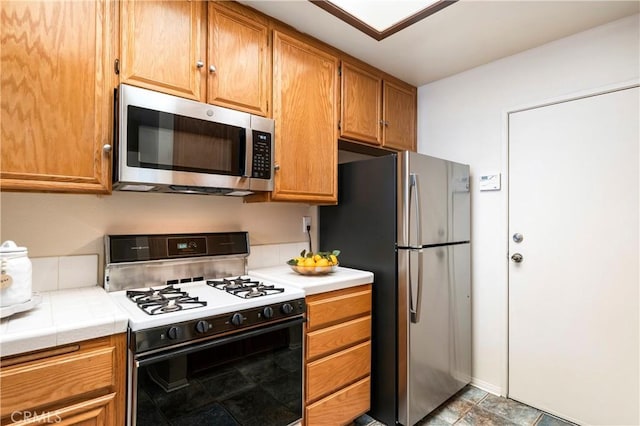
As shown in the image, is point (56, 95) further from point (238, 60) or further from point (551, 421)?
point (551, 421)

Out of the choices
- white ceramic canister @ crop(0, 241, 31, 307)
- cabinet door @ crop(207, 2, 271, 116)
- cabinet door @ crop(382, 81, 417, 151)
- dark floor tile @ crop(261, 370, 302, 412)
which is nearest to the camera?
white ceramic canister @ crop(0, 241, 31, 307)

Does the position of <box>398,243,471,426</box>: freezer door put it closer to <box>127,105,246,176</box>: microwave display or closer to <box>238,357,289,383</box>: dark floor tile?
<box>238,357,289,383</box>: dark floor tile

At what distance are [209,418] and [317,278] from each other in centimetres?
84

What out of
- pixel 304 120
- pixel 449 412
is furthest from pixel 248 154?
pixel 449 412

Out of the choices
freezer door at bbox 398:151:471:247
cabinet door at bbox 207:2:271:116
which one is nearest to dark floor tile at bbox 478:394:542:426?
freezer door at bbox 398:151:471:247

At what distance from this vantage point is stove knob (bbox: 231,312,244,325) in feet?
4.42

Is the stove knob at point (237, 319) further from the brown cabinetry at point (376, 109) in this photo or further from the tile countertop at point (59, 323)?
the brown cabinetry at point (376, 109)

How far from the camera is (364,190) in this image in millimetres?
2117

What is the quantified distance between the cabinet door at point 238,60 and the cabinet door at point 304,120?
85mm

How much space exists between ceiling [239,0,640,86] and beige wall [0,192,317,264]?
115cm

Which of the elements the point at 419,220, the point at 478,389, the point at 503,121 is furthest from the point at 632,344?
the point at 503,121

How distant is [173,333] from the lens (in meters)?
1.18

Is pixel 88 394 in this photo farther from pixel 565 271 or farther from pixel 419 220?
pixel 565 271

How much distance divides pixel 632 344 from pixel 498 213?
1006 mm
